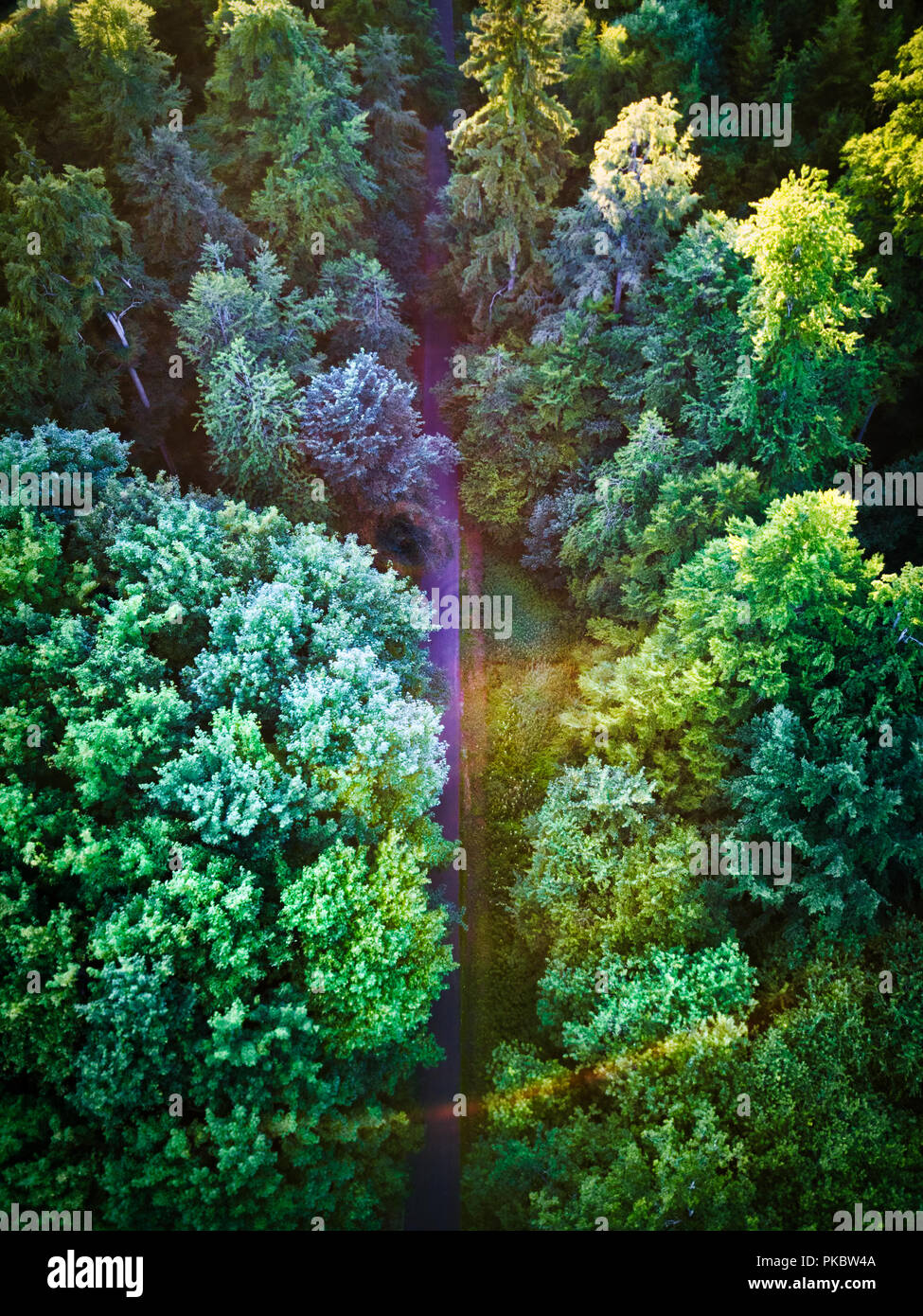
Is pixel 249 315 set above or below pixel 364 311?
below

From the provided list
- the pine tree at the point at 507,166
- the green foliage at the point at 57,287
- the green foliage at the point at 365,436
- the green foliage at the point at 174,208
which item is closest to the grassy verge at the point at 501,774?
the green foliage at the point at 365,436

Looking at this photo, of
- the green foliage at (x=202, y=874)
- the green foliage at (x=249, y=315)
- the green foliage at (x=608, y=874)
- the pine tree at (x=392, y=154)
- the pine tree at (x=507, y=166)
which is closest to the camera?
the green foliage at (x=202, y=874)

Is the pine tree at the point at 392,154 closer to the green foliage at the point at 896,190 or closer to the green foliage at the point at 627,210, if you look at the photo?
the green foliage at the point at 627,210

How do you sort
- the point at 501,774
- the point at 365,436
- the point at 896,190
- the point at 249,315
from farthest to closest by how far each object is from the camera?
the point at 501,774
the point at 365,436
the point at 249,315
the point at 896,190

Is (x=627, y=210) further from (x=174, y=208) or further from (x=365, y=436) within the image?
(x=174, y=208)

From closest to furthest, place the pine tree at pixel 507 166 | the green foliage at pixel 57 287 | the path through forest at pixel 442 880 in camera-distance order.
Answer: the path through forest at pixel 442 880 < the green foliage at pixel 57 287 < the pine tree at pixel 507 166

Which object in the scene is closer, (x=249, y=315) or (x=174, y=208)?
(x=249, y=315)

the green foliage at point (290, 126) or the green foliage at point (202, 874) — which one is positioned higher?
the green foliage at point (290, 126)

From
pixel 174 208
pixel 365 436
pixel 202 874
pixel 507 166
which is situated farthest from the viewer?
pixel 507 166

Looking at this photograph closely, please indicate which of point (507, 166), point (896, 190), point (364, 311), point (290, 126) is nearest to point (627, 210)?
point (507, 166)

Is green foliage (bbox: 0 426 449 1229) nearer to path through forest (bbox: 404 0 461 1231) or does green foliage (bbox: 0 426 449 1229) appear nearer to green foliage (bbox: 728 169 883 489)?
path through forest (bbox: 404 0 461 1231)
